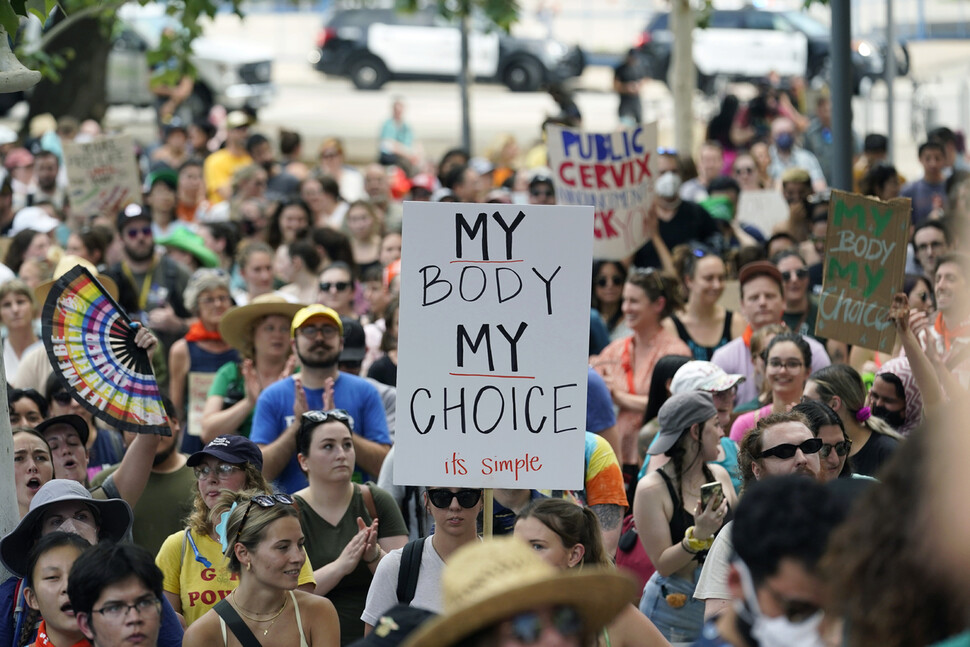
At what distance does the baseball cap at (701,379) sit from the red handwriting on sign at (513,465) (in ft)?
4.64

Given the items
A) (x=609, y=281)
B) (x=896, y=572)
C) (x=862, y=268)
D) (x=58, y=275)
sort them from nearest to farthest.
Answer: (x=896, y=572) < (x=862, y=268) < (x=58, y=275) < (x=609, y=281)

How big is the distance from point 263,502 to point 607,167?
18.8ft

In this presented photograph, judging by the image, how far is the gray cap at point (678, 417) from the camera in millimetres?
5676

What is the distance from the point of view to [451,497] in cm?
502

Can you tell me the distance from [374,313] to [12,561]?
15.3ft

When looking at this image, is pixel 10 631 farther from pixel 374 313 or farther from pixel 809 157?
pixel 809 157

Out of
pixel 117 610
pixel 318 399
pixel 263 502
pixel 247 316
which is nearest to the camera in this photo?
pixel 117 610

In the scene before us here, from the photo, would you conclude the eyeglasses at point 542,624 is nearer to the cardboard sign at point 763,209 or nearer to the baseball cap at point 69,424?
the baseball cap at point 69,424

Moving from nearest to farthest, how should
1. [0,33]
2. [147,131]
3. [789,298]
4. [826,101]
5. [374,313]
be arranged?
[0,33] → [789,298] → [374,313] → [826,101] → [147,131]

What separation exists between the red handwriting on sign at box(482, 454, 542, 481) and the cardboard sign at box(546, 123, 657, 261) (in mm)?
5111

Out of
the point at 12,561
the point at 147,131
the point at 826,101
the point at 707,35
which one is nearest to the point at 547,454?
the point at 12,561

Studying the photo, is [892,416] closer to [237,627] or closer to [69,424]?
[237,627]

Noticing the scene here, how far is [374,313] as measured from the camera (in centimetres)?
933

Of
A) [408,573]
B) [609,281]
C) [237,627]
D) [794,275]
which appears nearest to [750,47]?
[609,281]
